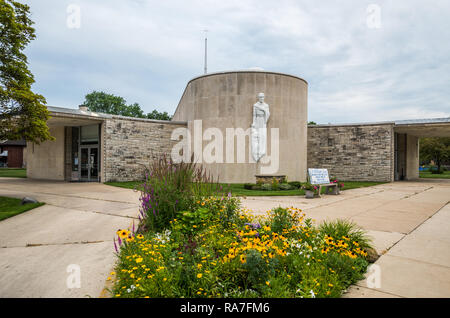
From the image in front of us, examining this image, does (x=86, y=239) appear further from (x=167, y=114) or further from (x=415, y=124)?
(x=167, y=114)

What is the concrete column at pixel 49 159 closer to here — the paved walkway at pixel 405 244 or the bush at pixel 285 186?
the bush at pixel 285 186

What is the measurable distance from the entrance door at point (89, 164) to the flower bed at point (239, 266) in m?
14.9

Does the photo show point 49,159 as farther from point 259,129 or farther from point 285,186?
point 285,186

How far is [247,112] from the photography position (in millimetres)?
15508

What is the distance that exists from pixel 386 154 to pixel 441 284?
55.0ft

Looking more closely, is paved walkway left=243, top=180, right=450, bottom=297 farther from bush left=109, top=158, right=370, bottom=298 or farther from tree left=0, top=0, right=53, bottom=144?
tree left=0, top=0, right=53, bottom=144

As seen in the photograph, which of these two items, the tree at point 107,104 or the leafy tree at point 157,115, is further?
the leafy tree at point 157,115

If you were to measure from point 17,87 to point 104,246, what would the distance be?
6.95 meters

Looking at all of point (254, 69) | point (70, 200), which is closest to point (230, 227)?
point (70, 200)

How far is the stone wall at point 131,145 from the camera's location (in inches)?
615

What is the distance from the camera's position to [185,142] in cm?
1812

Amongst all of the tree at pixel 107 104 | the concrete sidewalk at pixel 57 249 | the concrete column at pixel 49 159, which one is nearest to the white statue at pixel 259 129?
the concrete sidewalk at pixel 57 249

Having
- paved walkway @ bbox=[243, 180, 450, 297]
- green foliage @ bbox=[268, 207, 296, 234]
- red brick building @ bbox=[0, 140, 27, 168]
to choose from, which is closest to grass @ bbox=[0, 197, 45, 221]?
paved walkway @ bbox=[243, 180, 450, 297]

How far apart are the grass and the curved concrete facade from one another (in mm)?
9289
